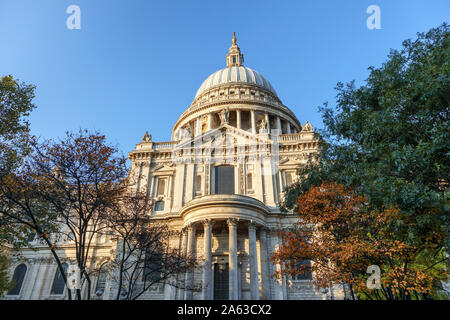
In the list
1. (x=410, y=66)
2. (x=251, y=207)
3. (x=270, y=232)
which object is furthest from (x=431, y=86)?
(x=270, y=232)

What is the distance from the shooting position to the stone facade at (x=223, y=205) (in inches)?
953

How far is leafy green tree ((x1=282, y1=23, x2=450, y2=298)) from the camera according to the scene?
10.1 m

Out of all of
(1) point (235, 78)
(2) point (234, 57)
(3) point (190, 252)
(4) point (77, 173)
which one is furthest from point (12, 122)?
(2) point (234, 57)

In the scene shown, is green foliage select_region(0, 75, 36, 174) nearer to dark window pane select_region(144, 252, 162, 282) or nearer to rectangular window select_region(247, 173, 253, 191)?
dark window pane select_region(144, 252, 162, 282)

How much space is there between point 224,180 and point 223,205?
6701 mm

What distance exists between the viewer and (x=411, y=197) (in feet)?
32.6

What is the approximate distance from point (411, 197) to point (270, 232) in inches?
694

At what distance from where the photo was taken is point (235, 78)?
53.6 m

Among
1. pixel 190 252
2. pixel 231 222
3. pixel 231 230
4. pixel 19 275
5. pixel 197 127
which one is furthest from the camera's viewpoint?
pixel 197 127

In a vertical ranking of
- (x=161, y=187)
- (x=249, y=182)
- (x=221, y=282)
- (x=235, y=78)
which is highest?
(x=235, y=78)

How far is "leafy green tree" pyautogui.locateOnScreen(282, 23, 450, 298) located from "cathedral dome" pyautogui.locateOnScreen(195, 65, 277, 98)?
129 ft

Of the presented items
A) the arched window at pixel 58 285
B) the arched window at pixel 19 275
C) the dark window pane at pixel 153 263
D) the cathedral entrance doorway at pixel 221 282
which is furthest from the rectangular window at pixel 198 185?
the arched window at pixel 19 275

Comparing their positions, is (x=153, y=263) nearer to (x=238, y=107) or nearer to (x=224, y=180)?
(x=224, y=180)

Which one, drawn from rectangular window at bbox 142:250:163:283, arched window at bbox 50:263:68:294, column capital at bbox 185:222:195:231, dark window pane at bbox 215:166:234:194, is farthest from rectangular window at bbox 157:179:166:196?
arched window at bbox 50:263:68:294
